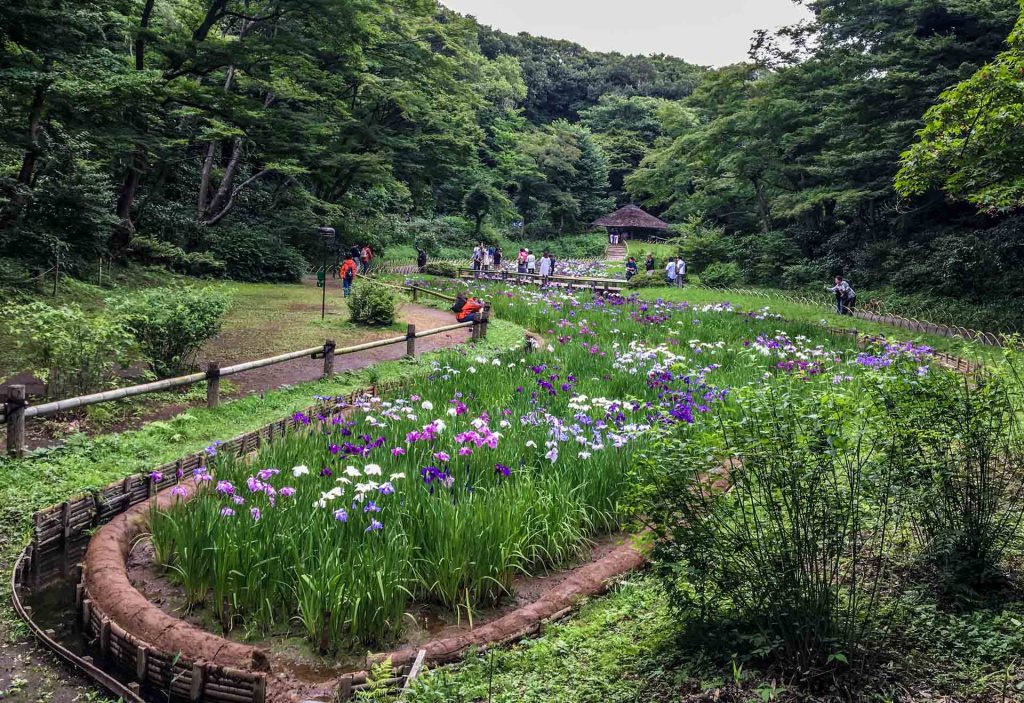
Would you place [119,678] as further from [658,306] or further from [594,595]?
[658,306]

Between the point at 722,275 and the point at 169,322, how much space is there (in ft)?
70.2

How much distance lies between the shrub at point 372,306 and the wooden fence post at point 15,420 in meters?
8.73

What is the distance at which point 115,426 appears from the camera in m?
6.75

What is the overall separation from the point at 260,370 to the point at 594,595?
713cm

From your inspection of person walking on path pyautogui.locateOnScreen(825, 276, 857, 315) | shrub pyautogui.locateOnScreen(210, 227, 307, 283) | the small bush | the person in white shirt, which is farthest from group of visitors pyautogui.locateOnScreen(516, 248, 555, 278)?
person walking on path pyautogui.locateOnScreen(825, 276, 857, 315)

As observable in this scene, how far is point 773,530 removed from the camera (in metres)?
3.00

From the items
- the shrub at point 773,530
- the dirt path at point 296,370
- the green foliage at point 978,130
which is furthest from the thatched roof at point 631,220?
the shrub at point 773,530

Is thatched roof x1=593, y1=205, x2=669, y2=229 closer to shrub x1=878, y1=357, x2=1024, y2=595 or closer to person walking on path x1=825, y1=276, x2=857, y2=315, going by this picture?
person walking on path x1=825, y1=276, x2=857, y2=315

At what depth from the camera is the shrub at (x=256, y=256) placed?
21.3m

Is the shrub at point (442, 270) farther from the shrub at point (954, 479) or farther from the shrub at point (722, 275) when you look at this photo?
the shrub at point (954, 479)

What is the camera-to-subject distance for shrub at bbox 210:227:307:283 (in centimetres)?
2131

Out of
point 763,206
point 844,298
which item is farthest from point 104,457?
point 763,206

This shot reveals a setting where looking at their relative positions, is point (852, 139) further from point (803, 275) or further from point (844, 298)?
point (844, 298)

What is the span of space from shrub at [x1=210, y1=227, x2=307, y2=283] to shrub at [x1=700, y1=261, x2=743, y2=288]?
15.0 m
